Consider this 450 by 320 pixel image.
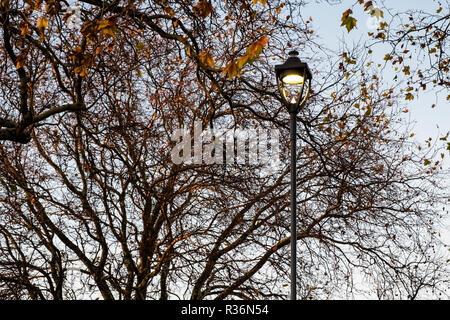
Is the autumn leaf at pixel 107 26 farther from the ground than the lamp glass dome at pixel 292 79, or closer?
closer

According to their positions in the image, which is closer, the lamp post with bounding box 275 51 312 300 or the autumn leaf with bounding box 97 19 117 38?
the autumn leaf with bounding box 97 19 117 38

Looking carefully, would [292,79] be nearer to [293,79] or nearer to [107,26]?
[293,79]

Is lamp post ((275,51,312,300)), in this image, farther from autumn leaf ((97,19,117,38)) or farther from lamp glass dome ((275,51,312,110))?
autumn leaf ((97,19,117,38))

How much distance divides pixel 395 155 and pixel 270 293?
4.90 m

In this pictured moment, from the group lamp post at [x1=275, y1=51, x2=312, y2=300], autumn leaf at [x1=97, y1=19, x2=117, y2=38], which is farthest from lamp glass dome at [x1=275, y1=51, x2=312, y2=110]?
autumn leaf at [x1=97, y1=19, x2=117, y2=38]

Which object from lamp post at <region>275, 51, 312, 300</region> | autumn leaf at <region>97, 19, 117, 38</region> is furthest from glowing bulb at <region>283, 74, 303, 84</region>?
autumn leaf at <region>97, 19, 117, 38</region>

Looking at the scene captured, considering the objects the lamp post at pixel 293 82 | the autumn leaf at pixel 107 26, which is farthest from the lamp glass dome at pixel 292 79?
the autumn leaf at pixel 107 26

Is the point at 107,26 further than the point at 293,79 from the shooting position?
No

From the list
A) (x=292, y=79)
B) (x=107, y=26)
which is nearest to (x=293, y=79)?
(x=292, y=79)

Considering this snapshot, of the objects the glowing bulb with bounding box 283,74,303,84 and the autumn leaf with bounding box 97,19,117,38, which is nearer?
the autumn leaf with bounding box 97,19,117,38

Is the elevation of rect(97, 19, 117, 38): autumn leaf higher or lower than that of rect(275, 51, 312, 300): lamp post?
lower

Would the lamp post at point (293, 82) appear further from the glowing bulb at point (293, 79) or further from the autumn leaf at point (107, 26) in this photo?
the autumn leaf at point (107, 26)

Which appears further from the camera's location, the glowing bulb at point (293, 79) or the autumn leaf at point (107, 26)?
the glowing bulb at point (293, 79)

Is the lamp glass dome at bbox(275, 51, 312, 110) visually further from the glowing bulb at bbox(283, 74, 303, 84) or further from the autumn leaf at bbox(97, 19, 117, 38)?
the autumn leaf at bbox(97, 19, 117, 38)
